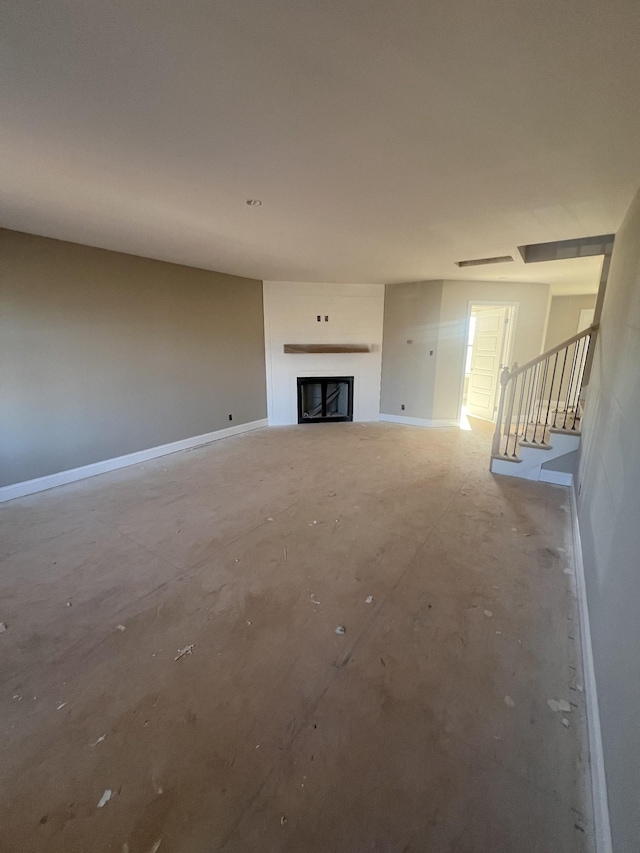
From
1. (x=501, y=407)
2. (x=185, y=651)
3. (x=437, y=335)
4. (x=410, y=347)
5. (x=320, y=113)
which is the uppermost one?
(x=320, y=113)

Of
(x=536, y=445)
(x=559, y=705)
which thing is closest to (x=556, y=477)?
(x=536, y=445)

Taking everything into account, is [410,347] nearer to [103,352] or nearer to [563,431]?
[563,431]

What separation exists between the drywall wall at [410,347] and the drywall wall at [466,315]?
5.5 inches

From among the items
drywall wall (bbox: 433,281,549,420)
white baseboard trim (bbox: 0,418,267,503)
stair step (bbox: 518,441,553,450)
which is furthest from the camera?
drywall wall (bbox: 433,281,549,420)

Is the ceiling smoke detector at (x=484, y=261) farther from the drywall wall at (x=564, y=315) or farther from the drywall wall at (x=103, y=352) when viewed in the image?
the drywall wall at (x=103, y=352)

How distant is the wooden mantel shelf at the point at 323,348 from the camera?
19.7ft

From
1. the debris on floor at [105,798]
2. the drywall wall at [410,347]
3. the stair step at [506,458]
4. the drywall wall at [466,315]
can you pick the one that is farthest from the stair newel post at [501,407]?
the debris on floor at [105,798]

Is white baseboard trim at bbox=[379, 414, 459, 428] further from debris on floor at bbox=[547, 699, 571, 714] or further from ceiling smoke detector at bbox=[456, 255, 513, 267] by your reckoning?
debris on floor at bbox=[547, 699, 571, 714]

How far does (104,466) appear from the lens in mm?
3982

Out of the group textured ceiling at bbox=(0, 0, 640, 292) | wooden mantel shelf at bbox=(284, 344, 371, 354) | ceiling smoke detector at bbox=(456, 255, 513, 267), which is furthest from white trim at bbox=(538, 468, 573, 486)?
wooden mantel shelf at bbox=(284, 344, 371, 354)

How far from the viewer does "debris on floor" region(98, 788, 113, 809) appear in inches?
44.6

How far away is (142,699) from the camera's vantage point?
147 cm

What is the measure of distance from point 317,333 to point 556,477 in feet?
13.7

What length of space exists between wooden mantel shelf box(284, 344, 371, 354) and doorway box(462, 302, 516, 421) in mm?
1805
